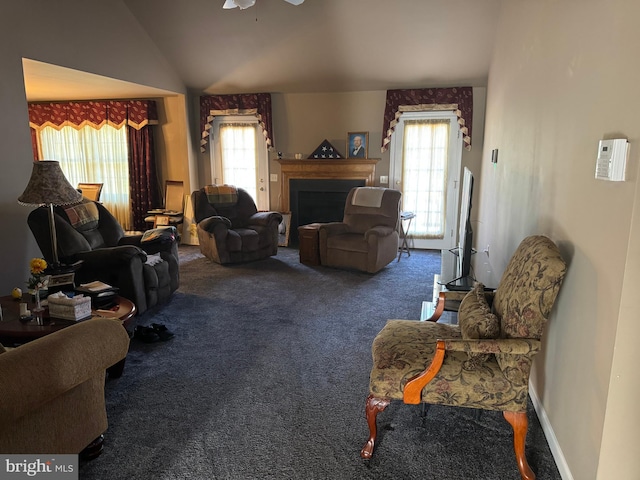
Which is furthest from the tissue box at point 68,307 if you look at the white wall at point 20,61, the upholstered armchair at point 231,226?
the upholstered armchair at point 231,226

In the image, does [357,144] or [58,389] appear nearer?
[58,389]

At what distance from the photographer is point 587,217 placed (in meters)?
1.72

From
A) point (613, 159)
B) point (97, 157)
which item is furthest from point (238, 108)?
point (613, 159)

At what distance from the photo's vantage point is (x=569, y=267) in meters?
1.92

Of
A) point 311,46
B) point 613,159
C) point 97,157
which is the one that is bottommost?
point 613,159

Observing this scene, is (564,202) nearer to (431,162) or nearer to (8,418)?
(8,418)

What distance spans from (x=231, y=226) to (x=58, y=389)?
426 centimetres

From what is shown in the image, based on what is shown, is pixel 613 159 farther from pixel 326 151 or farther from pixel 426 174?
pixel 326 151

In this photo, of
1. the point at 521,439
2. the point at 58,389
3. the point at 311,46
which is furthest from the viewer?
the point at 311,46

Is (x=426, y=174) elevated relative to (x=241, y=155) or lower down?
lower down

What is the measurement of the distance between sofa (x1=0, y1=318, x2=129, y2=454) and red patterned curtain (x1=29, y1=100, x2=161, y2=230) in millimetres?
5175

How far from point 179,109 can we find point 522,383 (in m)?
5.99

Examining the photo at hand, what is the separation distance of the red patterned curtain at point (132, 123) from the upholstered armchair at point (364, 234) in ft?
9.97

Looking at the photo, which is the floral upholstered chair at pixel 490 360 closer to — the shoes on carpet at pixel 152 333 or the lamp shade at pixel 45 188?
the shoes on carpet at pixel 152 333
